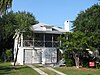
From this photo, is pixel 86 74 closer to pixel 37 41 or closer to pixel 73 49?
pixel 73 49

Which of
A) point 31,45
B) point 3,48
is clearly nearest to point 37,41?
point 31,45

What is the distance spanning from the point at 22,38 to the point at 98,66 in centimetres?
1266

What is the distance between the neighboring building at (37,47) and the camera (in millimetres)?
42094

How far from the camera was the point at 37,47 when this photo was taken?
42.7 metres

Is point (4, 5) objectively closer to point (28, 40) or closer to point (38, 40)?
point (28, 40)

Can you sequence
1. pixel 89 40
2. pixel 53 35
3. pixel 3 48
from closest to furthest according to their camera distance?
pixel 89 40 → pixel 53 35 → pixel 3 48

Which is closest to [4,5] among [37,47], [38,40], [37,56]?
[37,47]

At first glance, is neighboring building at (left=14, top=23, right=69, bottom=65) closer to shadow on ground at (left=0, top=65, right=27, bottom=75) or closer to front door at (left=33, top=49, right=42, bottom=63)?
front door at (left=33, top=49, right=42, bottom=63)

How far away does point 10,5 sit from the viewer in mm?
27828

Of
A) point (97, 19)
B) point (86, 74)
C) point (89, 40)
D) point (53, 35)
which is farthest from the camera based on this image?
point (53, 35)

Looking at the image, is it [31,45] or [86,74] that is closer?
[86,74]

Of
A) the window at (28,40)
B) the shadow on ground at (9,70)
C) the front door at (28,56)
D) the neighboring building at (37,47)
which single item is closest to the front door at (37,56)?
the neighboring building at (37,47)

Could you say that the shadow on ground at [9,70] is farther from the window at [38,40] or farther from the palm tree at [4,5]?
the window at [38,40]

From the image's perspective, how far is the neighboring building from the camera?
42.1m
